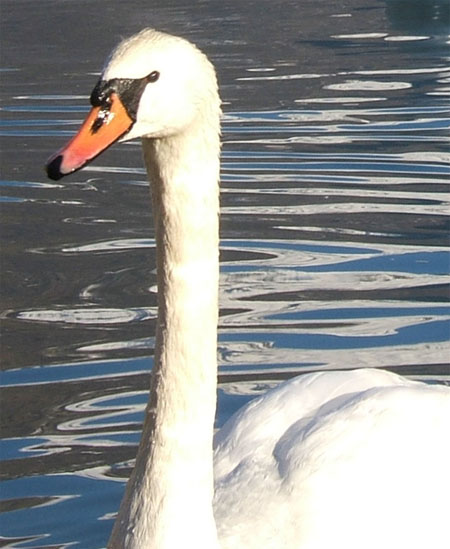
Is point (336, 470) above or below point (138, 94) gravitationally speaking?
below

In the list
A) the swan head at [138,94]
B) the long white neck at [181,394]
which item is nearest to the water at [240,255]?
the long white neck at [181,394]

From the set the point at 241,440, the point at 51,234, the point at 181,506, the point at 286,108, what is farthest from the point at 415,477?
the point at 286,108

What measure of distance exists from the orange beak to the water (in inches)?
80.5

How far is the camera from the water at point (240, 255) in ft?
17.9

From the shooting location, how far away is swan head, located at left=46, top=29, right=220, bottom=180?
2914 mm

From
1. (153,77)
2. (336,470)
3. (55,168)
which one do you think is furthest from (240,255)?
(55,168)

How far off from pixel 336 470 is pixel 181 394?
72 cm

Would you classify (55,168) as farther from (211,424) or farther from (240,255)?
(240,255)

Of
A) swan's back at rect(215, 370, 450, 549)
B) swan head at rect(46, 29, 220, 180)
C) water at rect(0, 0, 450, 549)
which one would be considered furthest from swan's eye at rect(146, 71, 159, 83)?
water at rect(0, 0, 450, 549)

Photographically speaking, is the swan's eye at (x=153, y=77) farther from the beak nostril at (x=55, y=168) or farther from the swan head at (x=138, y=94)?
the beak nostril at (x=55, y=168)

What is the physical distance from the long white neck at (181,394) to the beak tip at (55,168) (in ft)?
1.21

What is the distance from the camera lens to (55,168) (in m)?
2.82

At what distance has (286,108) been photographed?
36.5 feet

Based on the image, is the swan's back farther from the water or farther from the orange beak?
the orange beak
